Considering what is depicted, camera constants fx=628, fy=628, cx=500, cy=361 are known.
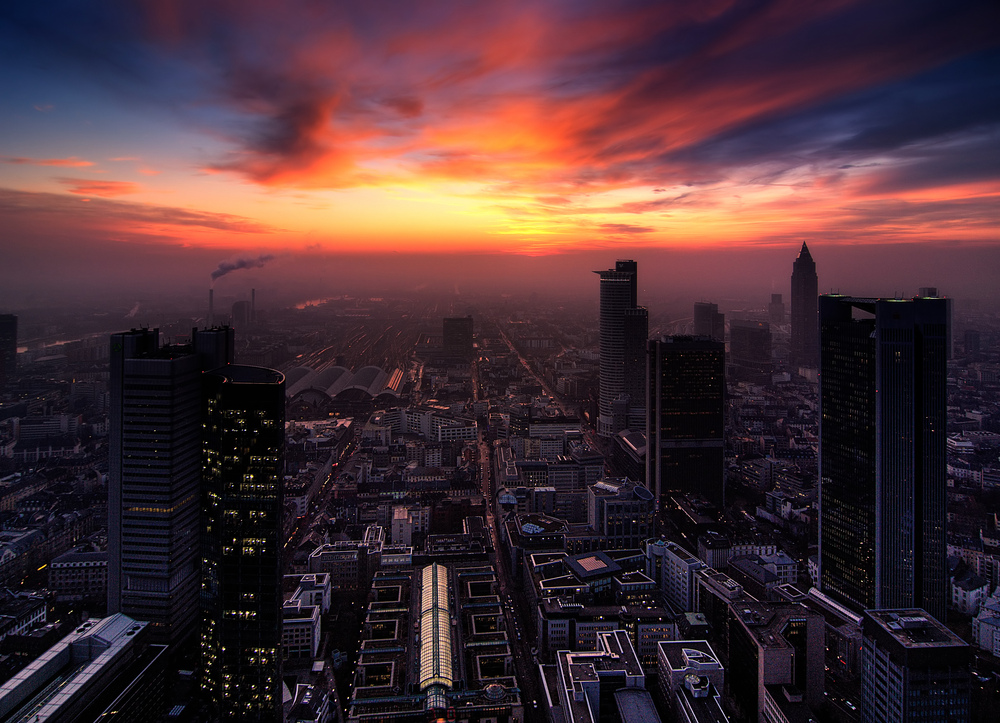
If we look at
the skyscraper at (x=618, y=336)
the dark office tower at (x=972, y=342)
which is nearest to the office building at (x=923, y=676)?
the dark office tower at (x=972, y=342)

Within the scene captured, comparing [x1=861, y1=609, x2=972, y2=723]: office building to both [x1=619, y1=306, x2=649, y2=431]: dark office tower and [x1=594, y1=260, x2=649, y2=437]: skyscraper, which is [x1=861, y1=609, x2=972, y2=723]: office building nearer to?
[x1=594, y1=260, x2=649, y2=437]: skyscraper

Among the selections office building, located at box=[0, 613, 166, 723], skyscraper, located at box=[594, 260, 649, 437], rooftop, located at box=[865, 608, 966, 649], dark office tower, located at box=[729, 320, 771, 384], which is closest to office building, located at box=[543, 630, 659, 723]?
rooftop, located at box=[865, 608, 966, 649]

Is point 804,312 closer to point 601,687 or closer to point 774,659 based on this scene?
point 774,659

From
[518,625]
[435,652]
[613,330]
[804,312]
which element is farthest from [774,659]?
[804,312]

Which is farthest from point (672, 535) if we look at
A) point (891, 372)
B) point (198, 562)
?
point (198, 562)

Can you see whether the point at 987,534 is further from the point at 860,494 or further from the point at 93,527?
the point at 93,527
